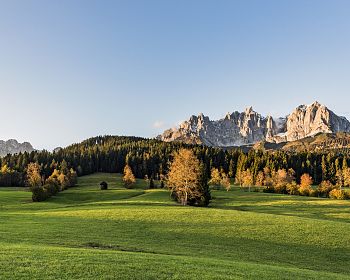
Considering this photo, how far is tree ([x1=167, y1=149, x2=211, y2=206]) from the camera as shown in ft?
262

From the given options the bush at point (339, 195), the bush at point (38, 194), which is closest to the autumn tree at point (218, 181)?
the bush at point (339, 195)

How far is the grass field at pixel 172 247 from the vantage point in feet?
65.0

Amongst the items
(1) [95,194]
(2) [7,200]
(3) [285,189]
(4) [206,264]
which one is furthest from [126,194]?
(4) [206,264]

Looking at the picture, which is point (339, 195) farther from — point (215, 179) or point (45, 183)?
point (45, 183)

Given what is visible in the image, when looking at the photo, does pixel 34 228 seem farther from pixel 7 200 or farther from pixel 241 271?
pixel 7 200

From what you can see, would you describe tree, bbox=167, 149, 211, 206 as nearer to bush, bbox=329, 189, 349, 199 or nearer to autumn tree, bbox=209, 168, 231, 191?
bush, bbox=329, 189, 349, 199

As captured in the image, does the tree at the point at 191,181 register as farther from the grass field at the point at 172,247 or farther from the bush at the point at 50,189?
the bush at the point at 50,189

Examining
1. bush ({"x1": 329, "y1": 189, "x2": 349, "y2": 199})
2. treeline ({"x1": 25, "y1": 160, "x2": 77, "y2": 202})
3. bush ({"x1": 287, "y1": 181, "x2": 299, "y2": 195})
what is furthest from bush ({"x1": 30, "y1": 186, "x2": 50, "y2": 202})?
bush ({"x1": 329, "y1": 189, "x2": 349, "y2": 199})

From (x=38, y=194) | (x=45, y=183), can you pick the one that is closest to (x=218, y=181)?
(x=45, y=183)

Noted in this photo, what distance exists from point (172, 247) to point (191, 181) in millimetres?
47651

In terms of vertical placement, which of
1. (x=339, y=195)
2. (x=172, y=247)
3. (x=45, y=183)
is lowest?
(x=339, y=195)

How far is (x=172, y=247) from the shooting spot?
3316 centimetres

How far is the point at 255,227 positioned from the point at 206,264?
2428cm

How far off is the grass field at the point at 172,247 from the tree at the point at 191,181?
2210 cm
